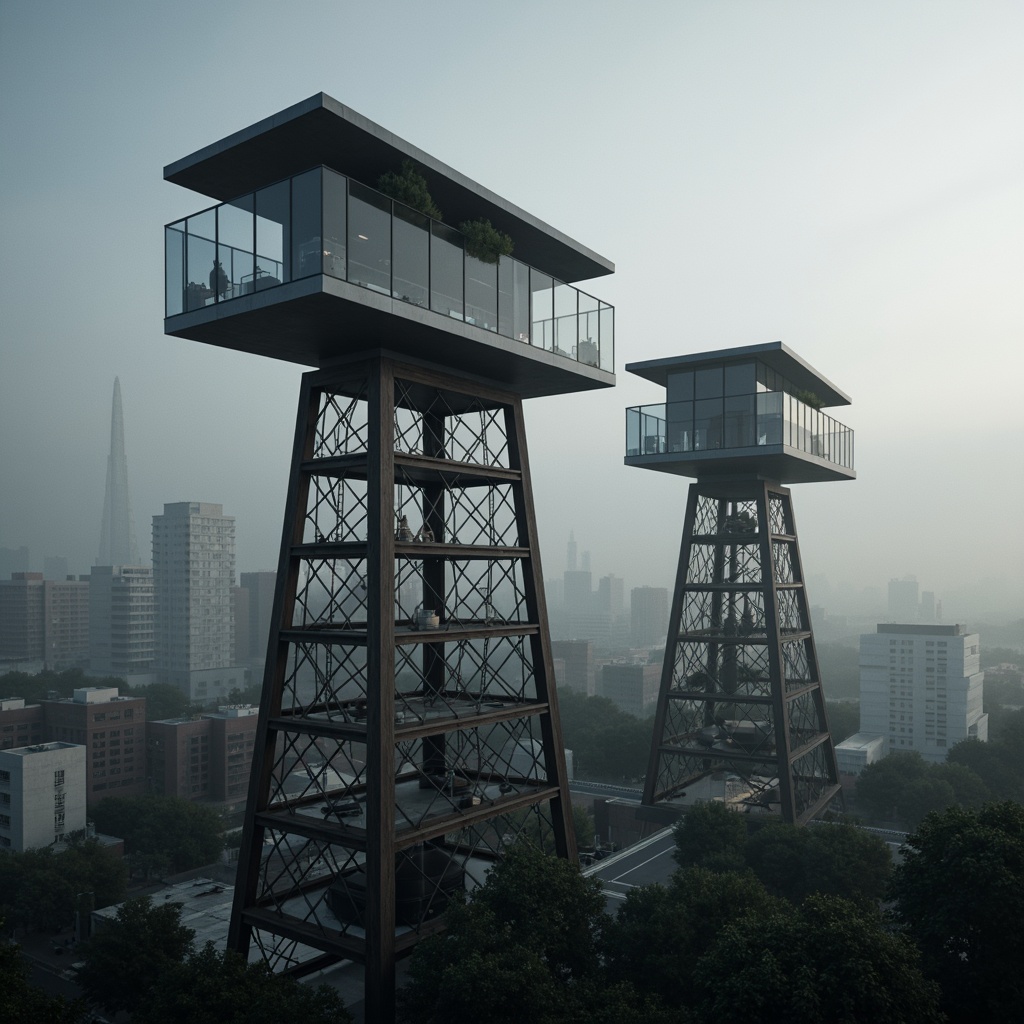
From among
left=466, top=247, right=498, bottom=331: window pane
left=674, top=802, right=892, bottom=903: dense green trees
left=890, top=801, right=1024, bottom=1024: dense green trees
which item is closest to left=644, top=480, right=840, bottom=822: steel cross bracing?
left=674, top=802, right=892, bottom=903: dense green trees

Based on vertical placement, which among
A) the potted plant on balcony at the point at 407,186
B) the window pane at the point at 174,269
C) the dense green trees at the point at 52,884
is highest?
the potted plant on balcony at the point at 407,186

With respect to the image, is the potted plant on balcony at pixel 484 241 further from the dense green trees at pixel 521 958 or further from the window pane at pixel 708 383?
the window pane at pixel 708 383

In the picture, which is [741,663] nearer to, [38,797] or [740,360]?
[740,360]

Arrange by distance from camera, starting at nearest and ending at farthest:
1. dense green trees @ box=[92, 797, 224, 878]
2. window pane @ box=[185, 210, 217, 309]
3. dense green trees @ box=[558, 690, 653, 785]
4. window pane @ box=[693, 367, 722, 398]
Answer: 1. window pane @ box=[185, 210, 217, 309]
2. window pane @ box=[693, 367, 722, 398]
3. dense green trees @ box=[92, 797, 224, 878]
4. dense green trees @ box=[558, 690, 653, 785]

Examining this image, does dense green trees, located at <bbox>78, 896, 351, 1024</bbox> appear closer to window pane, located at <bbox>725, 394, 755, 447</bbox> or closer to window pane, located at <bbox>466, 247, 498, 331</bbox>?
window pane, located at <bbox>466, 247, 498, 331</bbox>

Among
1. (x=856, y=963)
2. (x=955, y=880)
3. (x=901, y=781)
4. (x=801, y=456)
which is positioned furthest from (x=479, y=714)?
(x=901, y=781)

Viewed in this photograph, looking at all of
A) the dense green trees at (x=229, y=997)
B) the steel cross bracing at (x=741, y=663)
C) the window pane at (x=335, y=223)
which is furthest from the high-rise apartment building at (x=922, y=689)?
the window pane at (x=335, y=223)
